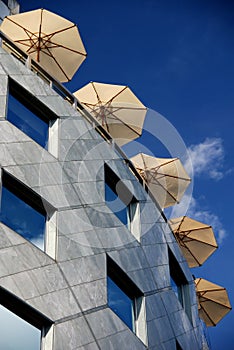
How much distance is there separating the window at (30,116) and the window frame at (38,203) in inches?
77.0

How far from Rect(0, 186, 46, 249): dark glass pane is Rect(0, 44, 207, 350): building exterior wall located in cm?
34

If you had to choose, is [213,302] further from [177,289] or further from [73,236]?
[73,236]

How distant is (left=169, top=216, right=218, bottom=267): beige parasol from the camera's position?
30234mm

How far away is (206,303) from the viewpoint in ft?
106

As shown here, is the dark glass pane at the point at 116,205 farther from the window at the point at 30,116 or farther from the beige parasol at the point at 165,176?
the beige parasol at the point at 165,176

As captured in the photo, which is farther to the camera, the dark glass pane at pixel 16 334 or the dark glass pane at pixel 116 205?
the dark glass pane at pixel 116 205

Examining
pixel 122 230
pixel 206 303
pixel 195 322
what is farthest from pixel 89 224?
pixel 206 303

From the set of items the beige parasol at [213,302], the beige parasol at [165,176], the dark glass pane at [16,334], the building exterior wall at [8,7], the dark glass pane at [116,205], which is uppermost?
the building exterior wall at [8,7]

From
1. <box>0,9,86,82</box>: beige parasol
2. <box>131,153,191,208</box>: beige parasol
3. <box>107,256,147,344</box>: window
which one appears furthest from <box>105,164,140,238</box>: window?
<box>131,153,191,208</box>: beige parasol

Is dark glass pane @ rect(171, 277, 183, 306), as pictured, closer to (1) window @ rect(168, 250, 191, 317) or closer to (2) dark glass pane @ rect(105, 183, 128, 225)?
(1) window @ rect(168, 250, 191, 317)

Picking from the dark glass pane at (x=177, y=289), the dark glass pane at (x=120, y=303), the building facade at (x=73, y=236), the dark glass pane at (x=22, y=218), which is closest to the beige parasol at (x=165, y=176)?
the dark glass pane at (x=177, y=289)

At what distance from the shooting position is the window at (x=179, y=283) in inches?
965

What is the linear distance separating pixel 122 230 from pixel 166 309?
3271 millimetres

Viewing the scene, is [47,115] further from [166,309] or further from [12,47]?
[166,309]
